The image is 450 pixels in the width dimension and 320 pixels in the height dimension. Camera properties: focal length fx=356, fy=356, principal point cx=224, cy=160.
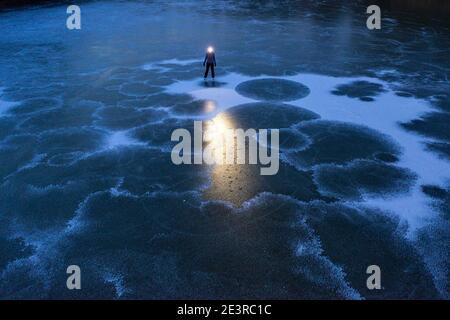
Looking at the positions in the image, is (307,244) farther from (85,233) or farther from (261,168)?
(85,233)

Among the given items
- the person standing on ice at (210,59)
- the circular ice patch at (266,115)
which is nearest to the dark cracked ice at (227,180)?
the circular ice patch at (266,115)

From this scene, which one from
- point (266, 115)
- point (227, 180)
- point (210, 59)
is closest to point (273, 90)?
point (266, 115)

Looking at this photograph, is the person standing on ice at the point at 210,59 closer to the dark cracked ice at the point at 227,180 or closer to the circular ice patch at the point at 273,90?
the dark cracked ice at the point at 227,180

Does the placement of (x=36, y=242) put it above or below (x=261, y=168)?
below

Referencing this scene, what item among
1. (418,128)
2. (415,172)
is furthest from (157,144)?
(418,128)

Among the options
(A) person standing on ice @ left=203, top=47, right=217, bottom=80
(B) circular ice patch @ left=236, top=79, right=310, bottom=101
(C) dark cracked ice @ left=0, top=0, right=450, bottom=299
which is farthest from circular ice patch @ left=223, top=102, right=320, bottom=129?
(A) person standing on ice @ left=203, top=47, right=217, bottom=80

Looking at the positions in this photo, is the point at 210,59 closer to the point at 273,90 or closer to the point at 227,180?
the point at 273,90
